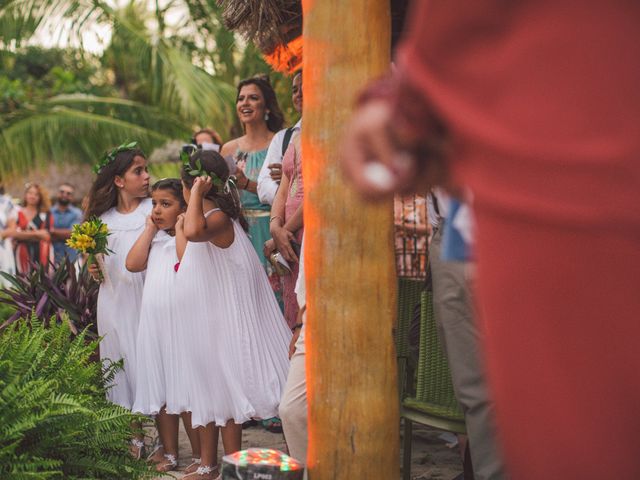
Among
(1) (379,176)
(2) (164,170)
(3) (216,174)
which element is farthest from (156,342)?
(2) (164,170)

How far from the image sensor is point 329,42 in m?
3.31

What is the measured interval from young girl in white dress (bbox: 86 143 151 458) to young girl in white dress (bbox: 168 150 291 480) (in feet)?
2.24

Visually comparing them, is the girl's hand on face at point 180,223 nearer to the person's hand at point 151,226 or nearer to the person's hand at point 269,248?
the person's hand at point 151,226

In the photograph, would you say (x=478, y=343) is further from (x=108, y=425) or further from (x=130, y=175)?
(x=130, y=175)

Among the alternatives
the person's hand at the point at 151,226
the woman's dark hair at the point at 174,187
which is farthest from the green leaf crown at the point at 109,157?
the person's hand at the point at 151,226

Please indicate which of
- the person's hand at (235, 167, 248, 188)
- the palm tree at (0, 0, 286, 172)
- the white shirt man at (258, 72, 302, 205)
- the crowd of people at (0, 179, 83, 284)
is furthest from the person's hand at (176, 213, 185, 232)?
the palm tree at (0, 0, 286, 172)

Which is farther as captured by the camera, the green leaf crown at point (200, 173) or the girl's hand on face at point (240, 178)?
the girl's hand on face at point (240, 178)

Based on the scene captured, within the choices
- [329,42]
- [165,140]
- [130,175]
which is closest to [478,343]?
[329,42]

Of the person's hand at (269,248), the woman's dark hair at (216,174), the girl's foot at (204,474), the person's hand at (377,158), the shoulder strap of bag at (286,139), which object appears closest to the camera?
the person's hand at (377,158)

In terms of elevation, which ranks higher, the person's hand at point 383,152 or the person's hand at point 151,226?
the person's hand at point 151,226

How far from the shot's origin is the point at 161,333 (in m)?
5.46

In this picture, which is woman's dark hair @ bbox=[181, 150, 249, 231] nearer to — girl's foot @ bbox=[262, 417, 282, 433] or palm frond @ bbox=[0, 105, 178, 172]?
girl's foot @ bbox=[262, 417, 282, 433]

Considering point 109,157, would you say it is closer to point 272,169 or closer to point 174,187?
point 174,187

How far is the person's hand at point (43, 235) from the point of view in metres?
12.9
